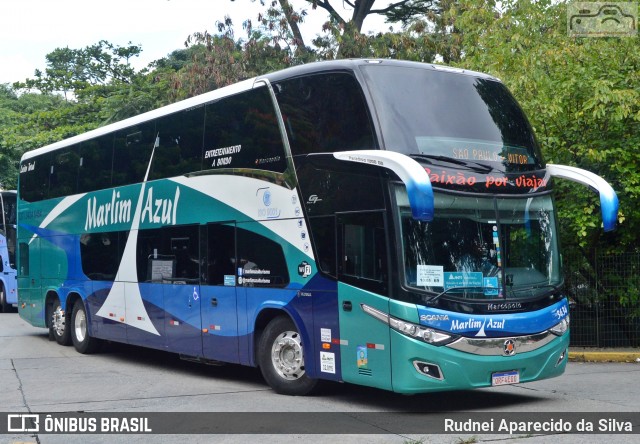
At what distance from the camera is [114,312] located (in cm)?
1567

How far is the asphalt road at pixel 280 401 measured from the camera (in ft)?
28.5

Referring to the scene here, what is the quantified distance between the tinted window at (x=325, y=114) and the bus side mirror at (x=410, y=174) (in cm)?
19

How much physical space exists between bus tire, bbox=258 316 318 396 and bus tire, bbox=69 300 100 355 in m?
6.35

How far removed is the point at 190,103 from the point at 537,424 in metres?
7.13

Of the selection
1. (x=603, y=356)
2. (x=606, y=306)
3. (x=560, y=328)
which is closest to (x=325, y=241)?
(x=560, y=328)

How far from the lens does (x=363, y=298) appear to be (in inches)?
389

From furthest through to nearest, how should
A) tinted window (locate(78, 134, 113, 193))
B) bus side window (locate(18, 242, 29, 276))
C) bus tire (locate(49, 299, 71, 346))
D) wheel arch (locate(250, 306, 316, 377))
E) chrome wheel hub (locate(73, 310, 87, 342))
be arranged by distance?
bus side window (locate(18, 242, 29, 276)), bus tire (locate(49, 299, 71, 346)), chrome wheel hub (locate(73, 310, 87, 342)), tinted window (locate(78, 134, 113, 193)), wheel arch (locate(250, 306, 316, 377))

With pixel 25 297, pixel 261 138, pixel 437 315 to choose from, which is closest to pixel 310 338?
pixel 437 315

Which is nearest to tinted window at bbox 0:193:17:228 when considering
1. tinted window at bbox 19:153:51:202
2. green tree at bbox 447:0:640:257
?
tinted window at bbox 19:153:51:202

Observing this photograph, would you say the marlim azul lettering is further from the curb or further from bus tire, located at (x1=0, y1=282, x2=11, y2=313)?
bus tire, located at (x1=0, y1=282, x2=11, y2=313)

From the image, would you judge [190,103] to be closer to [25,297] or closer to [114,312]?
[114,312]

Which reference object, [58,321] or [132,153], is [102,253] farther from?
[58,321]

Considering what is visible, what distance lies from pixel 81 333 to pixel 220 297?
19.2 ft

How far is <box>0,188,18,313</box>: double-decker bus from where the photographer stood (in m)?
30.1
